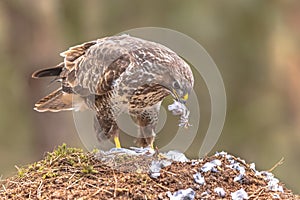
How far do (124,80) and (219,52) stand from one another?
5.75 meters

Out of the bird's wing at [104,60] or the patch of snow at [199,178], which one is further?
the bird's wing at [104,60]

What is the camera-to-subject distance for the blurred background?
10.7 m

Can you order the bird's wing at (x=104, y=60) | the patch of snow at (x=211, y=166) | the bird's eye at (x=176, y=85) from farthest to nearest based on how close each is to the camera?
the bird's wing at (x=104, y=60)
the bird's eye at (x=176, y=85)
the patch of snow at (x=211, y=166)

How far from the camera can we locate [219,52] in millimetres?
10820

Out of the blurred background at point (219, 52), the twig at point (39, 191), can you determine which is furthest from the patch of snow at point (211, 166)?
the blurred background at point (219, 52)

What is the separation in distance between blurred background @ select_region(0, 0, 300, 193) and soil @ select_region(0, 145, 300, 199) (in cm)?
598

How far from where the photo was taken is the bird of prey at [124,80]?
504 centimetres

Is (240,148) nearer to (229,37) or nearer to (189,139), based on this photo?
(229,37)

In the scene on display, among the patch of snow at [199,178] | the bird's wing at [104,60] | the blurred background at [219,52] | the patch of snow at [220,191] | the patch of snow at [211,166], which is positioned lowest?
the patch of snow at [220,191]

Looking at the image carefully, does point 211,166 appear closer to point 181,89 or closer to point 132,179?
point 132,179

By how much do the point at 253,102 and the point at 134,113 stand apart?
19.4 ft

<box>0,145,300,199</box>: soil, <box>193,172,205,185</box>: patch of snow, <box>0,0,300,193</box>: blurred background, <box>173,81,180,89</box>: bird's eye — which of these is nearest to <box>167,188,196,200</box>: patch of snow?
<box>0,145,300,199</box>: soil

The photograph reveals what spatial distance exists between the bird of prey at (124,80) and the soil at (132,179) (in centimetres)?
55

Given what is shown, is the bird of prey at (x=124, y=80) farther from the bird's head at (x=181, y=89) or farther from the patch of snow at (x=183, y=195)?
the patch of snow at (x=183, y=195)
